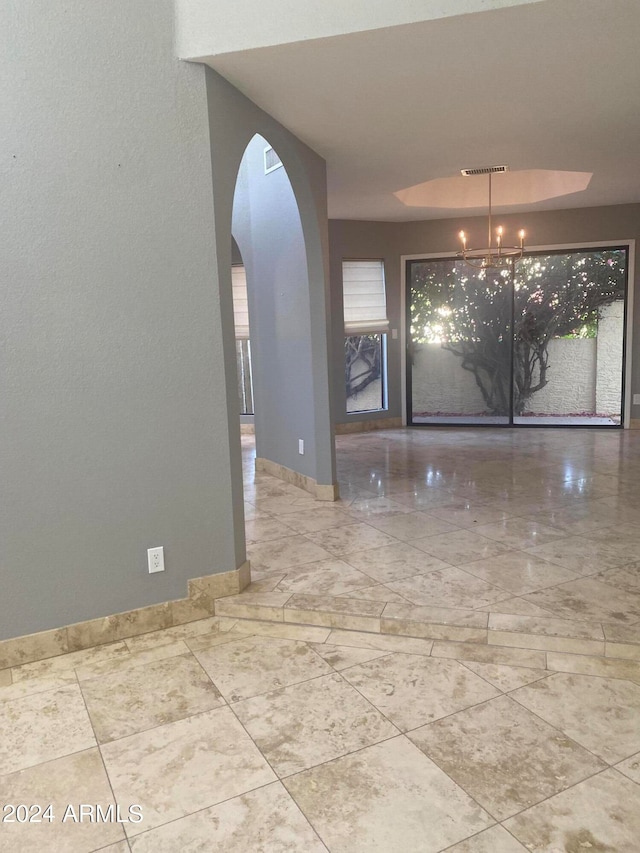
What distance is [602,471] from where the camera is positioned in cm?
550

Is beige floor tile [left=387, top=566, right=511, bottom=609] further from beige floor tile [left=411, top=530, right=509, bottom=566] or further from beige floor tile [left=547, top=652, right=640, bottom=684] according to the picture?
beige floor tile [left=547, top=652, right=640, bottom=684]

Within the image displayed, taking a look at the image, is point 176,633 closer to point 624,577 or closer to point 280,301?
point 624,577

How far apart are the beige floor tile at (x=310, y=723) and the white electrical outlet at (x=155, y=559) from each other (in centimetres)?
83

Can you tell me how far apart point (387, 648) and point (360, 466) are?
3.24 meters

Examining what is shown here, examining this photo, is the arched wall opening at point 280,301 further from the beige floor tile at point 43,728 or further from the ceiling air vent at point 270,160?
the beige floor tile at point 43,728

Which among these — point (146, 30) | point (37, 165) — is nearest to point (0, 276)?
point (37, 165)

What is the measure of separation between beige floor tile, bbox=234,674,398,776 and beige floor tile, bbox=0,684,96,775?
595mm

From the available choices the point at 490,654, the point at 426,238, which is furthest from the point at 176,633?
the point at 426,238

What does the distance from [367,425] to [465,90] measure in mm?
5044

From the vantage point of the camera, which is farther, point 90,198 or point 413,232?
point 413,232

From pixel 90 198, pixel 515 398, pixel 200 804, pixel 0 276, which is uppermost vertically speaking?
pixel 90 198

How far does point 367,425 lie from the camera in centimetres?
790

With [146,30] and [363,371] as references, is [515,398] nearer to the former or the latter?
[363,371]

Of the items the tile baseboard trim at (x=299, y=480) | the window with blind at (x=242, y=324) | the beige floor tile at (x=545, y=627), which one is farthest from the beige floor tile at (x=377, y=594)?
the window with blind at (x=242, y=324)
